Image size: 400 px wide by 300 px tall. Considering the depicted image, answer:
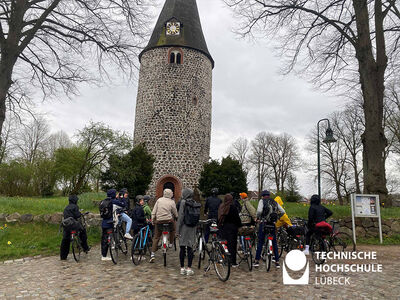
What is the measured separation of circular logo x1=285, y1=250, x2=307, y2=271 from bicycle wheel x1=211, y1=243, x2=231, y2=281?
1.90 meters

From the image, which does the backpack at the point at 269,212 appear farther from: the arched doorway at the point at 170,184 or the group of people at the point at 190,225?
the arched doorway at the point at 170,184

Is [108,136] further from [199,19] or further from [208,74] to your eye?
[199,19]

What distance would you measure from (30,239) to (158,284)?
602 cm

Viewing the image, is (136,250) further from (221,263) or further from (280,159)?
(280,159)

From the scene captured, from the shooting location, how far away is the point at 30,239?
A: 9.02m

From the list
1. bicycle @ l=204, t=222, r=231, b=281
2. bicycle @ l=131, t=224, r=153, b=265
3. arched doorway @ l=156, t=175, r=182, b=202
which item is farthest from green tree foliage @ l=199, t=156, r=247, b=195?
bicycle @ l=204, t=222, r=231, b=281

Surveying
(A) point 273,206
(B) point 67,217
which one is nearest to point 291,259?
(A) point 273,206

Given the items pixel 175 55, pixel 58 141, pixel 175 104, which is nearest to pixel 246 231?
pixel 175 104

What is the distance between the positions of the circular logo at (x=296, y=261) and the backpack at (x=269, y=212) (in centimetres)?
113

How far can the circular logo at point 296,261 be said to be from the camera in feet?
21.3

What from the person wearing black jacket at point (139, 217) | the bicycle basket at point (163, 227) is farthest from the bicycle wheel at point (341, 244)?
the person wearing black jacket at point (139, 217)

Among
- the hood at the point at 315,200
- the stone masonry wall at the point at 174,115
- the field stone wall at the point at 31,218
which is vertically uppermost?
the stone masonry wall at the point at 174,115

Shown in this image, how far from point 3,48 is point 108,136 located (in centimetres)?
1341

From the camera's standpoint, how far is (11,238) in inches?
354
